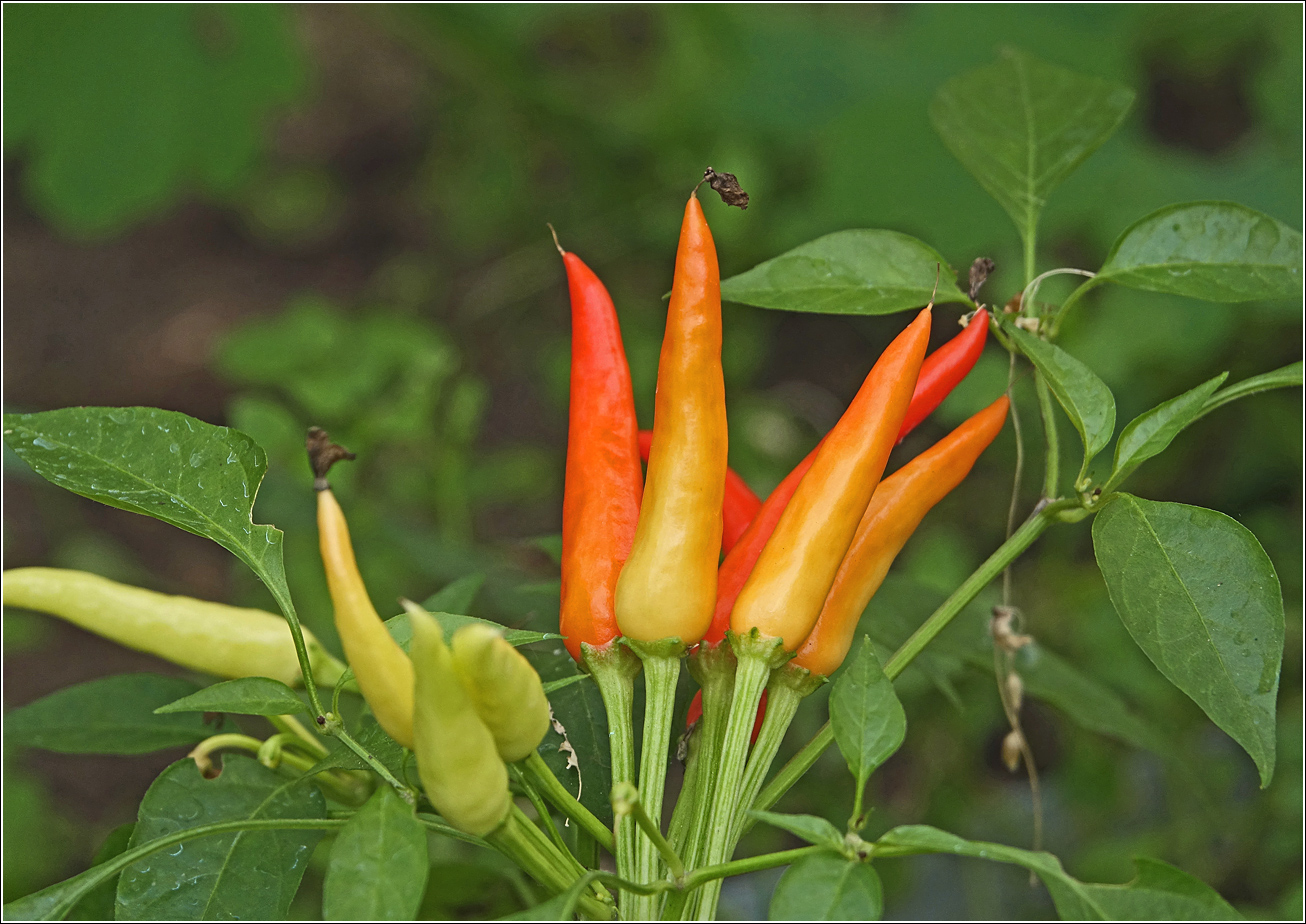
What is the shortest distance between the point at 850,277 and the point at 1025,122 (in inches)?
13.1

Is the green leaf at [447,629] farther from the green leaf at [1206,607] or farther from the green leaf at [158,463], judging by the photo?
the green leaf at [1206,607]

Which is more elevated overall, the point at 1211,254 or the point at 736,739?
the point at 1211,254

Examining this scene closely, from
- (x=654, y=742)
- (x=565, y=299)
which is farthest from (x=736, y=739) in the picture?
(x=565, y=299)

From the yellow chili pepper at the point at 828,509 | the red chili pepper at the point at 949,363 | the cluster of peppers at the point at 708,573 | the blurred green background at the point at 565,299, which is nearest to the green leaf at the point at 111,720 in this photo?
the blurred green background at the point at 565,299

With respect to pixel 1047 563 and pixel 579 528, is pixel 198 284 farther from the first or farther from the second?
pixel 579 528

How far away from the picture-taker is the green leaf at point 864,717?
2.62 feet

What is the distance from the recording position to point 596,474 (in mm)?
1002

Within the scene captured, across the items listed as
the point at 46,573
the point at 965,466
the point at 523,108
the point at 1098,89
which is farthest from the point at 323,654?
the point at 523,108

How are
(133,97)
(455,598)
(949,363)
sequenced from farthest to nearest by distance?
(133,97) → (455,598) → (949,363)

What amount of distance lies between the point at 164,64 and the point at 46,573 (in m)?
1.94

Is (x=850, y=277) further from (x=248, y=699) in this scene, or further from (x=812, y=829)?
(x=248, y=699)

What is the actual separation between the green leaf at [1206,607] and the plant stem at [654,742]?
36cm

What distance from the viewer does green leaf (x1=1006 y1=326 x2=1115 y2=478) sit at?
2.97ft

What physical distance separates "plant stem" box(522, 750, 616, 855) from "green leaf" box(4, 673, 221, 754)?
21.1 inches
